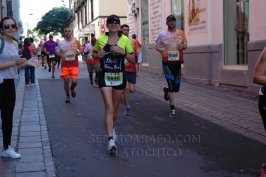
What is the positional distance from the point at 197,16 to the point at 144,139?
9.87 meters

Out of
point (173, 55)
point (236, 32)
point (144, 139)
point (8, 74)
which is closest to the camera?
point (8, 74)

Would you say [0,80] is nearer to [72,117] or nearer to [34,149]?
[34,149]

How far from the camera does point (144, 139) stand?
7176 millimetres

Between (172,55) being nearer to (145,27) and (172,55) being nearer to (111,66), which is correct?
(111,66)

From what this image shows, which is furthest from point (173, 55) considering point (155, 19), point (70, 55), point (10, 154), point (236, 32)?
point (155, 19)

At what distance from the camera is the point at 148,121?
8.77m

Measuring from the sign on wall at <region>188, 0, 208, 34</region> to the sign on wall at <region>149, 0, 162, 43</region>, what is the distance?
4.24 metres

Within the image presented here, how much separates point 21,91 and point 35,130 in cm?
657

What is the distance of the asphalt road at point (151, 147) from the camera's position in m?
5.48

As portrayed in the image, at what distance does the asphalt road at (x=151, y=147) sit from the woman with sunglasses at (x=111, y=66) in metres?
0.51

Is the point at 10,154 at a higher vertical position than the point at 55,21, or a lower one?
lower

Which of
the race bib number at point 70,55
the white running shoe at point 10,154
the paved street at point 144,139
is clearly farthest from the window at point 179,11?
the white running shoe at point 10,154

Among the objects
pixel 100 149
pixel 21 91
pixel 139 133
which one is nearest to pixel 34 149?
pixel 100 149

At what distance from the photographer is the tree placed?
84.3 metres
